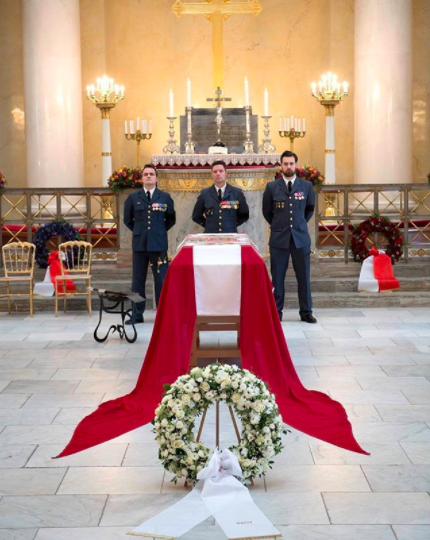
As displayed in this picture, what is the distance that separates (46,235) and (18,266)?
718 mm

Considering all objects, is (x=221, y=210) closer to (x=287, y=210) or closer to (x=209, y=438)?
(x=287, y=210)

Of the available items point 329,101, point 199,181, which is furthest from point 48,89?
point 199,181

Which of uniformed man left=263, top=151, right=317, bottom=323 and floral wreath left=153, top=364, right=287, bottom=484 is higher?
uniformed man left=263, top=151, right=317, bottom=323

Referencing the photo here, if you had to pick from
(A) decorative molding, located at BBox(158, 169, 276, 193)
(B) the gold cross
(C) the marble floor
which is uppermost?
(B) the gold cross

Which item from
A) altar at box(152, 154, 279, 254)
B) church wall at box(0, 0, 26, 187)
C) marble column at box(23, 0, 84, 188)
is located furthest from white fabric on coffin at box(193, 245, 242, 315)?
church wall at box(0, 0, 26, 187)

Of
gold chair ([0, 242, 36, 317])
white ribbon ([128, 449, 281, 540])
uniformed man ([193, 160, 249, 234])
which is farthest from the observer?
gold chair ([0, 242, 36, 317])

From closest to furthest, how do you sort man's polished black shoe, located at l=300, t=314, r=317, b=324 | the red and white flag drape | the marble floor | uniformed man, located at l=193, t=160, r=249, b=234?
the marble floor, uniformed man, located at l=193, t=160, r=249, b=234, man's polished black shoe, located at l=300, t=314, r=317, b=324, the red and white flag drape

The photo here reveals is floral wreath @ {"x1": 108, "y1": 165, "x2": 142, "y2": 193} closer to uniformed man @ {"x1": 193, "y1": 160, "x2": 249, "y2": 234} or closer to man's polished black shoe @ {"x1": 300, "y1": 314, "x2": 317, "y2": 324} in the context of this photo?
uniformed man @ {"x1": 193, "y1": 160, "x2": 249, "y2": 234}

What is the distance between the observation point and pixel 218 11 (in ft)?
57.9

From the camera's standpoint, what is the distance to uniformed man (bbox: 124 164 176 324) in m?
12.7

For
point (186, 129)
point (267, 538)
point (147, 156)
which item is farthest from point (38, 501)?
point (147, 156)

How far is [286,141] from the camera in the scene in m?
19.8

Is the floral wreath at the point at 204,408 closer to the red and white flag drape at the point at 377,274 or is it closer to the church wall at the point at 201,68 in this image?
the red and white flag drape at the point at 377,274

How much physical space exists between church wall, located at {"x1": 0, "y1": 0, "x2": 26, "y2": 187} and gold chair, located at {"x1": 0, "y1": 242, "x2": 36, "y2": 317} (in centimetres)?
415
